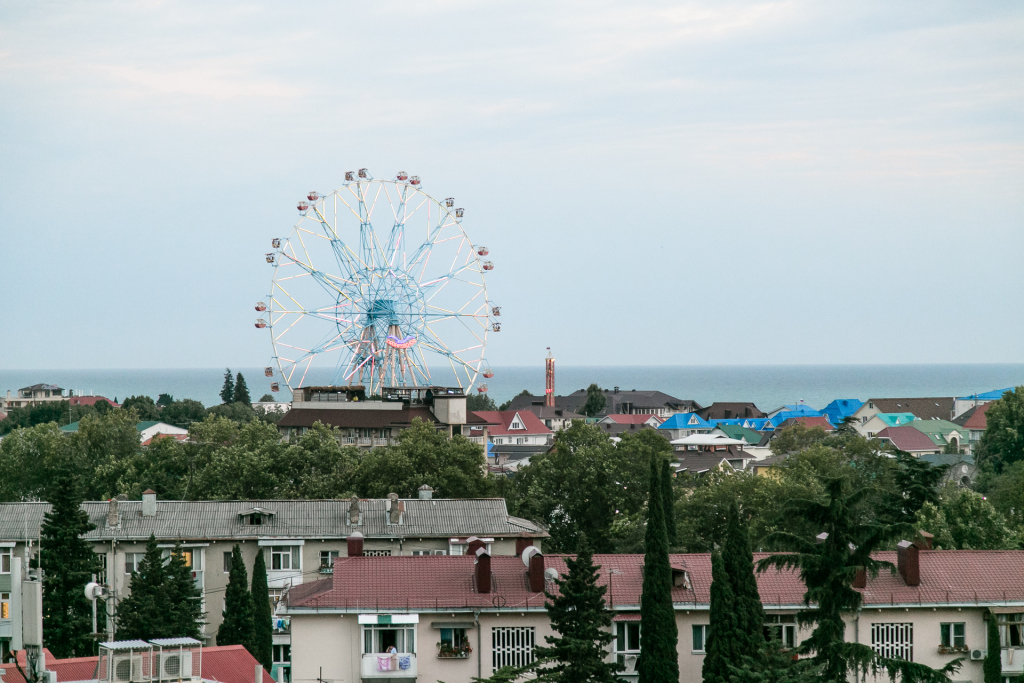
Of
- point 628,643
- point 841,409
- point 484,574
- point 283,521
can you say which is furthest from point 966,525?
point 841,409

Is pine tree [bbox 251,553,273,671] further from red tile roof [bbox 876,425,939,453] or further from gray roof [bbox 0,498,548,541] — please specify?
red tile roof [bbox 876,425,939,453]

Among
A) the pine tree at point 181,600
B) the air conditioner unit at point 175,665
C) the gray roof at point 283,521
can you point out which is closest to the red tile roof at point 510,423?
the gray roof at point 283,521

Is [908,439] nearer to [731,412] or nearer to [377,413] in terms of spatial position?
[377,413]

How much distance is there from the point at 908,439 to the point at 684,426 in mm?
32222

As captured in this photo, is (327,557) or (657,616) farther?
(327,557)

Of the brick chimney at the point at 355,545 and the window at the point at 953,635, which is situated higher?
the brick chimney at the point at 355,545

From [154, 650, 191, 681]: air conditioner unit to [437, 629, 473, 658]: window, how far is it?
7.50 metres

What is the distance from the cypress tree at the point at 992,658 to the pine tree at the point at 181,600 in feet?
71.4

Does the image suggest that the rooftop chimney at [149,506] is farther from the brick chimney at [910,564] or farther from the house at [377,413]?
the house at [377,413]

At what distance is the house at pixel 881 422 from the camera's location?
13812cm

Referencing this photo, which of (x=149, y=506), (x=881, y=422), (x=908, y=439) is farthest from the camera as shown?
(x=881, y=422)

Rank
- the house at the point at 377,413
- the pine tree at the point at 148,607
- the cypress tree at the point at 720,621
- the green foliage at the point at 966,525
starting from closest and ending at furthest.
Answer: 1. the cypress tree at the point at 720,621
2. the pine tree at the point at 148,607
3. the green foliage at the point at 966,525
4. the house at the point at 377,413

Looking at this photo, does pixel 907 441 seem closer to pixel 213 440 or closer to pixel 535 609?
pixel 213 440

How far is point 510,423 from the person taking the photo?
15050 centimetres
